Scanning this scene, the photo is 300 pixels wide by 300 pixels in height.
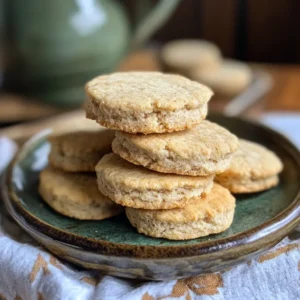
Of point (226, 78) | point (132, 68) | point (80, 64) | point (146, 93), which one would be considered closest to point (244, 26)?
point (132, 68)

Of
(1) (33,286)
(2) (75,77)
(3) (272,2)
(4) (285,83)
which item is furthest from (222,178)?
(3) (272,2)

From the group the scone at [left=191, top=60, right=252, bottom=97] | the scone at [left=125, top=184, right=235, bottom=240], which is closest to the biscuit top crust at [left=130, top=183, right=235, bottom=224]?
the scone at [left=125, top=184, right=235, bottom=240]

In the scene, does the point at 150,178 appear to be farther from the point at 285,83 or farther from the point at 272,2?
the point at 272,2

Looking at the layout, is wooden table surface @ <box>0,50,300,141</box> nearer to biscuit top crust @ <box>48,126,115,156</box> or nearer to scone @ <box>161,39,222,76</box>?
scone @ <box>161,39,222,76</box>

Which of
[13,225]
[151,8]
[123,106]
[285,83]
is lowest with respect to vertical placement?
[285,83]

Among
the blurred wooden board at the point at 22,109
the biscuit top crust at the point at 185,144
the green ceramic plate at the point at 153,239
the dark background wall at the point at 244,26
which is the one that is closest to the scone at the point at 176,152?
the biscuit top crust at the point at 185,144

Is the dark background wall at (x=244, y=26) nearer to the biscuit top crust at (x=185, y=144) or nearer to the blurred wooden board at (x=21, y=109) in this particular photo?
the blurred wooden board at (x=21, y=109)
